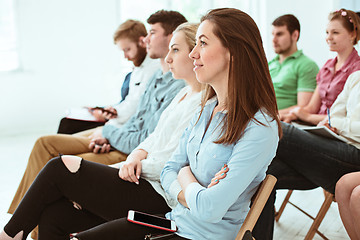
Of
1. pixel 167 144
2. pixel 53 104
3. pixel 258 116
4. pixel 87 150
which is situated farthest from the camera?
pixel 53 104

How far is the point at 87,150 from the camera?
2682mm

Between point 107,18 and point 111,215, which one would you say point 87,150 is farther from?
point 107,18

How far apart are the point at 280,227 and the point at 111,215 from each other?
1345mm

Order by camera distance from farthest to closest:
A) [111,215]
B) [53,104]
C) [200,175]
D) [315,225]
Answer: [53,104] < [315,225] < [111,215] < [200,175]

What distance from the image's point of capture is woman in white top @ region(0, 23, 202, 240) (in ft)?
5.78

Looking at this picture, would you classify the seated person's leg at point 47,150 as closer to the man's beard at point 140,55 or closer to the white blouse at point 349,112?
Result: the man's beard at point 140,55

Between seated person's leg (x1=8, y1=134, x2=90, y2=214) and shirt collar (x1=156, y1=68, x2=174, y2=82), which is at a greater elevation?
shirt collar (x1=156, y1=68, x2=174, y2=82)

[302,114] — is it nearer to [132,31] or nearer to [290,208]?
[290,208]

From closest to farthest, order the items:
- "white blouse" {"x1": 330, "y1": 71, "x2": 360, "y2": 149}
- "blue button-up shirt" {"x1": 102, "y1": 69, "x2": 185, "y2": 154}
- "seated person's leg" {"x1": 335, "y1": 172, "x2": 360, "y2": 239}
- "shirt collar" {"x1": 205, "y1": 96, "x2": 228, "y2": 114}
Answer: "shirt collar" {"x1": 205, "y1": 96, "x2": 228, "y2": 114}, "seated person's leg" {"x1": 335, "y1": 172, "x2": 360, "y2": 239}, "white blouse" {"x1": 330, "y1": 71, "x2": 360, "y2": 149}, "blue button-up shirt" {"x1": 102, "y1": 69, "x2": 185, "y2": 154}

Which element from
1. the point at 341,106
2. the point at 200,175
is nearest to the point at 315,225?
the point at 341,106

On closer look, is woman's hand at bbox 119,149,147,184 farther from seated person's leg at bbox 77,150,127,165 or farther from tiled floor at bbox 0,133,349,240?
tiled floor at bbox 0,133,349,240

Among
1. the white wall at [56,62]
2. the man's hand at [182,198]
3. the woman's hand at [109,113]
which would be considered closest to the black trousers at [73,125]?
the woman's hand at [109,113]

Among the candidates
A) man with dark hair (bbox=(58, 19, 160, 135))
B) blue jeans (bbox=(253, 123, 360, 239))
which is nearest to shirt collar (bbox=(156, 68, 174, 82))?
man with dark hair (bbox=(58, 19, 160, 135))

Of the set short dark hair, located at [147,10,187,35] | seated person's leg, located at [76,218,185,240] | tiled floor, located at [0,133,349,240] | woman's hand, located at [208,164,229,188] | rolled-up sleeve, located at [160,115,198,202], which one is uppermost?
short dark hair, located at [147,10,187,35]
